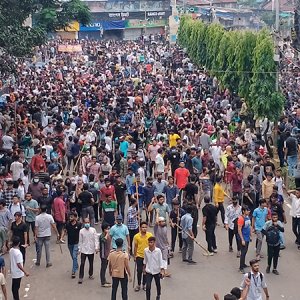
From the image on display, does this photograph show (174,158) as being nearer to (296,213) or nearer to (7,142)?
(7,142)

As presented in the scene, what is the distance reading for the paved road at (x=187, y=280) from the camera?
38.7 feet

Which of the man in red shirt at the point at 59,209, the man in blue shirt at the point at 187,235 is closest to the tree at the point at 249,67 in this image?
the man in blue shirt at the point at 187,235

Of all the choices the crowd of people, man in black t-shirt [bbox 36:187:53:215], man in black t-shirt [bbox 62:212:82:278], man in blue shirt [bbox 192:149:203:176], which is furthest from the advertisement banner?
man in black t-shirt [bbox 62:212:82:278]

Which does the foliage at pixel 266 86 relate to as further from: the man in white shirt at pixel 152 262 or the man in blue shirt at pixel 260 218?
the man in white shirt at pixel 152 262

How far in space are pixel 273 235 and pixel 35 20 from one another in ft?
57.3

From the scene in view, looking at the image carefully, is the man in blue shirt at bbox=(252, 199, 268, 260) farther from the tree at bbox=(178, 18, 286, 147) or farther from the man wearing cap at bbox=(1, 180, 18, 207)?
the tree at bbox=(178, 18, 286, 147)

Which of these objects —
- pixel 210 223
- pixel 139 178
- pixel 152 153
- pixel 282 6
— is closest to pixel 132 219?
pixel 210 223

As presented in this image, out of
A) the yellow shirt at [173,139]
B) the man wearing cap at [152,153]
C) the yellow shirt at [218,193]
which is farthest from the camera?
the yellow shirt at [173,139]

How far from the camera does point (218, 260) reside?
43.8 feet

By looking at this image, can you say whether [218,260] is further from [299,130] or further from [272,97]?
[272,97]

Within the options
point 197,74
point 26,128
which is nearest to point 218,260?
point 26,128

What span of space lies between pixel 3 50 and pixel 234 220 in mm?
12010

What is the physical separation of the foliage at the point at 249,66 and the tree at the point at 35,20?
228 inches

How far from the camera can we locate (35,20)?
89.7 ft
